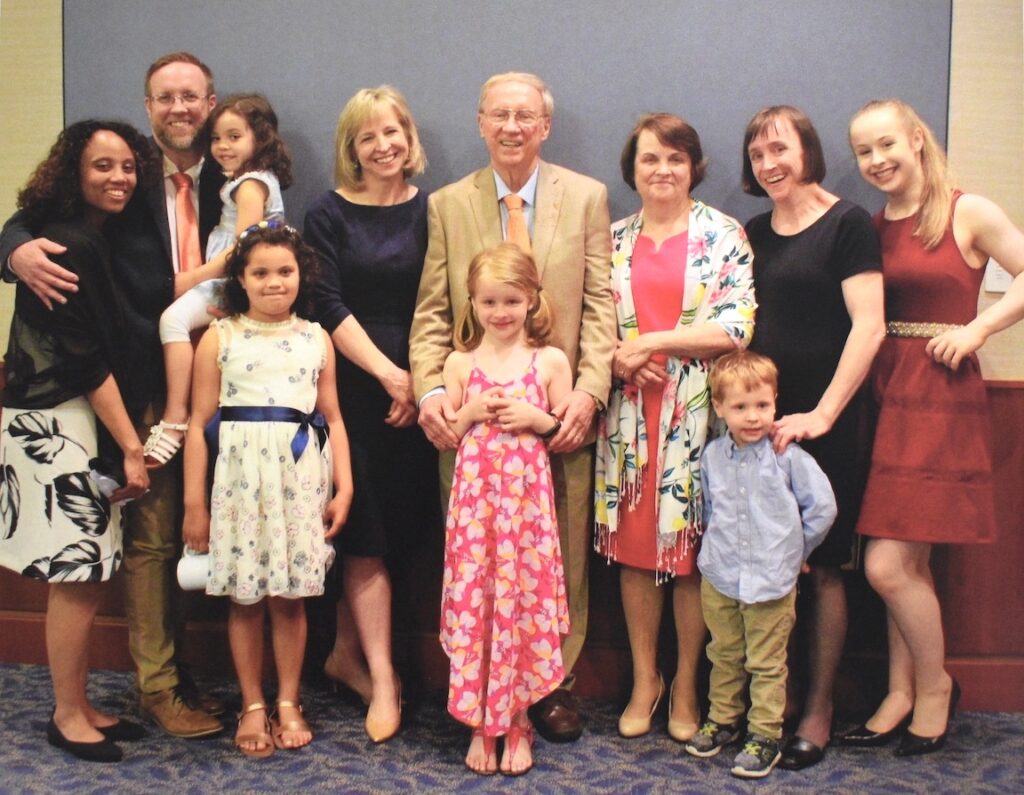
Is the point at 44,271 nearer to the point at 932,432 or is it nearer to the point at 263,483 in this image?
the point at 263,483

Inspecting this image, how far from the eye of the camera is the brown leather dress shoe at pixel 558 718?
2398 mm

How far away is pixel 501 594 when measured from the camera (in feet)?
7.11

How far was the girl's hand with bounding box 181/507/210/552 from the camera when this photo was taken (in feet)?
7.33

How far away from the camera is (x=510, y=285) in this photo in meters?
2.17

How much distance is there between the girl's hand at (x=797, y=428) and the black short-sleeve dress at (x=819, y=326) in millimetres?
87

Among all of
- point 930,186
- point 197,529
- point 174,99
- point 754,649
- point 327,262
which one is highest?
point 174,99

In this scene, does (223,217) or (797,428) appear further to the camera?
(223,217)

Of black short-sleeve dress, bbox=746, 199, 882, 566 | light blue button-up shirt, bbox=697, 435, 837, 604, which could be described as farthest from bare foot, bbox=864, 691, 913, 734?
light blue button-up shirt, bbox=697, 435, 837, 604

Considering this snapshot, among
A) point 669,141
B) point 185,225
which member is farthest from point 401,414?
point 669,141

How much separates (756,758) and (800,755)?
5.4 inches

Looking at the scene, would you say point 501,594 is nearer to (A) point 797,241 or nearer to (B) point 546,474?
(B) point 546,474

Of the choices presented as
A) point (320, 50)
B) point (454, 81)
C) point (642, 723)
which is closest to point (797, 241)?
point (454, 81)

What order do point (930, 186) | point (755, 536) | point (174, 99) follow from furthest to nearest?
1. point (174, 99)
2. point (930, 186)
3. point (755, 536)

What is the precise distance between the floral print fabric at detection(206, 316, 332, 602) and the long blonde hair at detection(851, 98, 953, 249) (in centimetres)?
163
